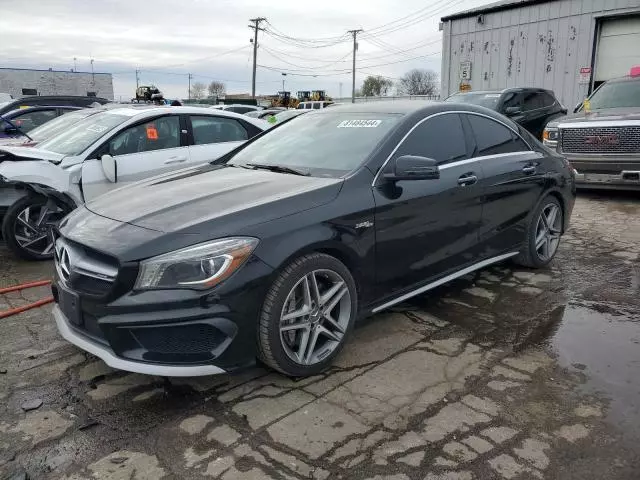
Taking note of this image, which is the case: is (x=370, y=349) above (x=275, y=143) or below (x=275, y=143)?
below

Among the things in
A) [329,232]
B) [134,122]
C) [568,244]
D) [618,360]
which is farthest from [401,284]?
[134,122]

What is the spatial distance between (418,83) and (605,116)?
68661 mm

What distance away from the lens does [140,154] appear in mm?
5926

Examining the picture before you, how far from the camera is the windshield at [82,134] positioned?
227 inches

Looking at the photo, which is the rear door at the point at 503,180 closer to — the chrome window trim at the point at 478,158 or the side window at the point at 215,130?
the chrome window trim at the point at 478,158

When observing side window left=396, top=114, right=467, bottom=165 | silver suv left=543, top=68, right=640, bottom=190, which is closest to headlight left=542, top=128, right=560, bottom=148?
silver suv left=543, top=68, right=640, bottom=190

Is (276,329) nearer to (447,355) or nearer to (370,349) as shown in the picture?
(370,349)

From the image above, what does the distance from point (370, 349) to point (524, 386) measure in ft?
3.13

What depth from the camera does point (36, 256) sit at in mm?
5578

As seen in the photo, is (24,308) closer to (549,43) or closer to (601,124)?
(601,124)

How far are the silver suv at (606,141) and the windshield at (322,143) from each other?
227 inches

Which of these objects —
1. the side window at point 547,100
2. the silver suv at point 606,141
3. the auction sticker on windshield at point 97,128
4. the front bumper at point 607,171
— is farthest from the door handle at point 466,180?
the side window at point 547,100

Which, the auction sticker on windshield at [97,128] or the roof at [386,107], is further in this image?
the auction sticker on windshield at [97,128]

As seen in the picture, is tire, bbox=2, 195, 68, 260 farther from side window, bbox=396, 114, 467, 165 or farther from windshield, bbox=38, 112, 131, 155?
side window, bbox=396, 114, 467, 165
